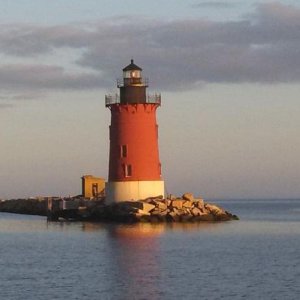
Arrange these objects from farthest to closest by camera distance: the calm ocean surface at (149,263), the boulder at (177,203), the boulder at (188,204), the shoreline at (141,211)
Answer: the boulder at (188,204), the boulder at (177,203), the shoreline at (141,211), the calm ocean surface at (149,263)

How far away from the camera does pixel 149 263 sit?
3734 centimetres

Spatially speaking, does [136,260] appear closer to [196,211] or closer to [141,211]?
[141,211]

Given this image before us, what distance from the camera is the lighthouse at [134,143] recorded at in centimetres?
5562

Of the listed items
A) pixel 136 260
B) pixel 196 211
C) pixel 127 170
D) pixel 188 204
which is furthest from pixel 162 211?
pixel 136 260

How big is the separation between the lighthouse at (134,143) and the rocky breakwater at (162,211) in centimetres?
81

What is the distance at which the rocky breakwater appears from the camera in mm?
54875

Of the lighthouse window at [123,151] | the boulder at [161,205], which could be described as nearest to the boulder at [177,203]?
the boulder at [161,205]

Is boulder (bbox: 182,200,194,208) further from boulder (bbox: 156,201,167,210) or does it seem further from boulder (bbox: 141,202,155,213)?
boulder (bbox: 141,202,155,213)

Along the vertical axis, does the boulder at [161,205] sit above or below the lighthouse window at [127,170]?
below

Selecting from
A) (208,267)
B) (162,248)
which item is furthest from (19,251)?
(208,267)

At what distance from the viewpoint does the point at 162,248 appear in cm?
4266

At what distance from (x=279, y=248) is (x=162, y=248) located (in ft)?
18.2

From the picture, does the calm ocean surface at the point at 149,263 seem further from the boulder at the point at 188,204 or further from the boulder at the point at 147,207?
the boulder at the point at 188,204

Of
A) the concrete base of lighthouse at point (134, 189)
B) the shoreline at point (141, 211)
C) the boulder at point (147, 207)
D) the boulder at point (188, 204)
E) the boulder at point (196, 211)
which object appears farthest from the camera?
the boulder at point (196, 211)
